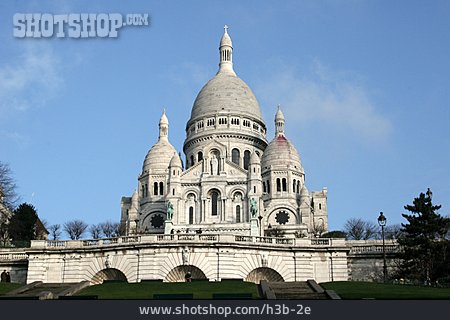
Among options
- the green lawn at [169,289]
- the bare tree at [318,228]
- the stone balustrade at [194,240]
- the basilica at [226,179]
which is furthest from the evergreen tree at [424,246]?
the bare tree at [318,228]

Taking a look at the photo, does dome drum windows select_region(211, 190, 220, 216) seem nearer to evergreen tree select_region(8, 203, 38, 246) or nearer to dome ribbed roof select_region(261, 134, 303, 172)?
dome ribbed roof select_region(261, 134, 303, 172)

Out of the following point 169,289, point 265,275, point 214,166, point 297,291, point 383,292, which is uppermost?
point 214,166

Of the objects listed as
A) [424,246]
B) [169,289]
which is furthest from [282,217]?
[169,289]

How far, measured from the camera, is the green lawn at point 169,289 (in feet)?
105

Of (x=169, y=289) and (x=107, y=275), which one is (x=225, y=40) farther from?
(x=169, y=289)

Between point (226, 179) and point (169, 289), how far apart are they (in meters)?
63.5

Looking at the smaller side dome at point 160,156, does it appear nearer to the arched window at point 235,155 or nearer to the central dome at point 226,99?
the central dome at point 226,99

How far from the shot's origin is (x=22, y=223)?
66.9m

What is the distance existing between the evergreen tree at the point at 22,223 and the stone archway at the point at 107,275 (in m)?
22.0

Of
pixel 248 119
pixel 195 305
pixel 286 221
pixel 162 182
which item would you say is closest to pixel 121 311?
pixel 195 305

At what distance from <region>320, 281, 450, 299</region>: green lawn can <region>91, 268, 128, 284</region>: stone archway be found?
14.0 m

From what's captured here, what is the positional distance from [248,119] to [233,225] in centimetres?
3258

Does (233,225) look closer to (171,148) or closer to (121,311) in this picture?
(171,148)

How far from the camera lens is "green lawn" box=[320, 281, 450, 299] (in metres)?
28.8
